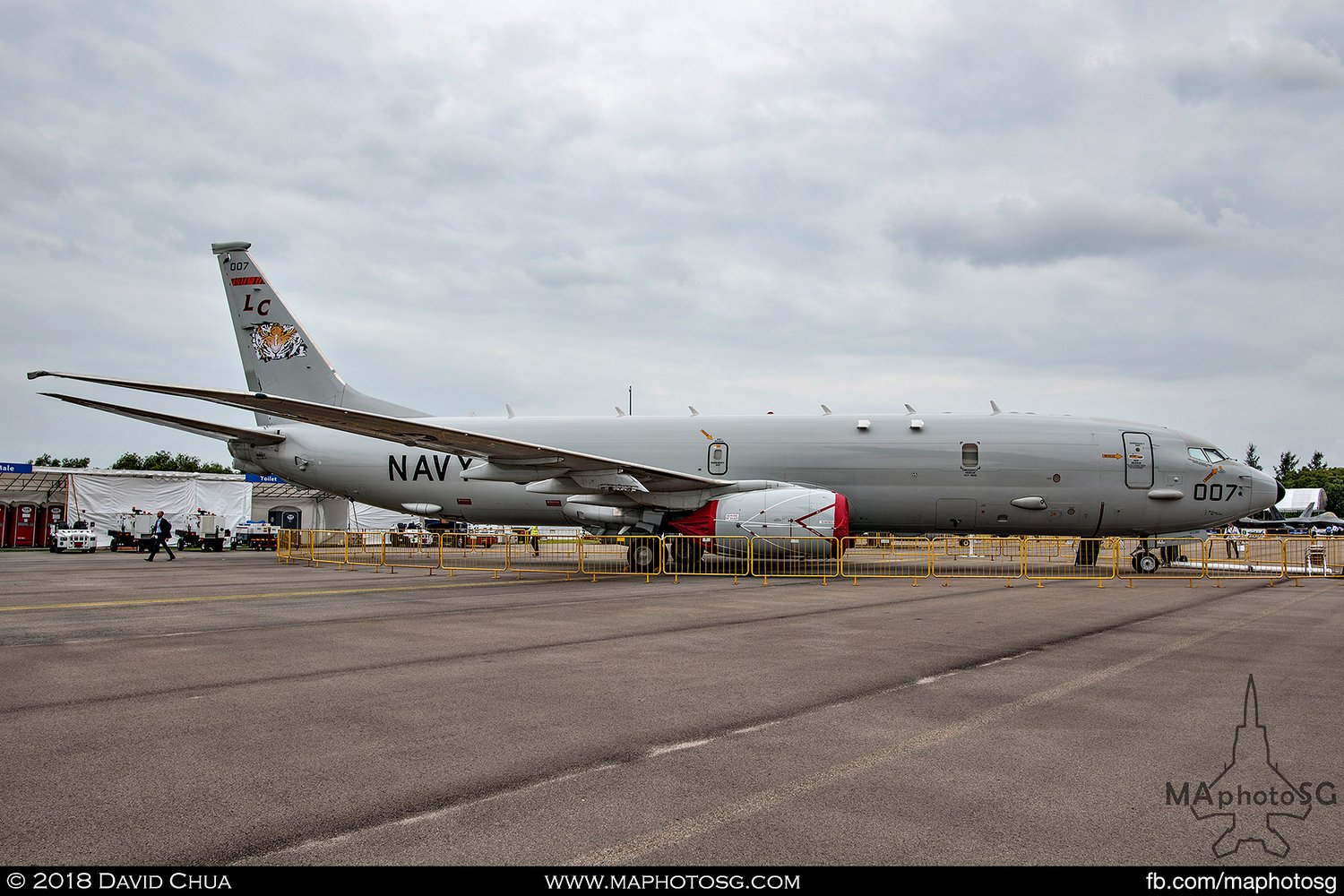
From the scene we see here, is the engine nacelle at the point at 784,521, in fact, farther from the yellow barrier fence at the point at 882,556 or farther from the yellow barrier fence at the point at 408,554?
the yellow barrier fence at the point at 408,554

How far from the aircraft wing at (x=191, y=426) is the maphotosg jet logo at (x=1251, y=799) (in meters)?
17.2

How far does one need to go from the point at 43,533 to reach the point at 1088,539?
132 ft

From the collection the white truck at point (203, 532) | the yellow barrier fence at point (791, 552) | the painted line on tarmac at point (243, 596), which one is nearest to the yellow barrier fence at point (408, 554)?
the painted line on tarmac at point (243, 596)

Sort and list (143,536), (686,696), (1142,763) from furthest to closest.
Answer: (143,536) < (686,696) < (1142,763)

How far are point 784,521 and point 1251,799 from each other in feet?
44.6

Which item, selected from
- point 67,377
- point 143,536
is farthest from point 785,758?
point 143,536

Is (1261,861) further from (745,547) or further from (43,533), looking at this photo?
(43,533)

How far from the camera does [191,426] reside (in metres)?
19.6

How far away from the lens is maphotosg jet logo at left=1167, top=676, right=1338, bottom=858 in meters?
3.31

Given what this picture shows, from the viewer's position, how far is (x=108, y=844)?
310 cm

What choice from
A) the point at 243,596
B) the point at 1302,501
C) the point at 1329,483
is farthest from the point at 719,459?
the point at 1329,483

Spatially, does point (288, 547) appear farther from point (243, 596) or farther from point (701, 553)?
point (701, 553)

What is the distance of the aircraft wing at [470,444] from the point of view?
1354 centimetres

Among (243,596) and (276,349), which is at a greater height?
(276,349)
